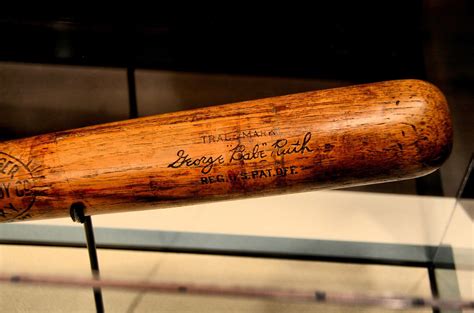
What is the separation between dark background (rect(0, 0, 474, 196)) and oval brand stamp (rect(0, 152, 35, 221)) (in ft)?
1.87

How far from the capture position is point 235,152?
3.71ft

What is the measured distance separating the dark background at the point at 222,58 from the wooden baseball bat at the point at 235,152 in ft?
1.86

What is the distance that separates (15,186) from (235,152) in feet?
2.02

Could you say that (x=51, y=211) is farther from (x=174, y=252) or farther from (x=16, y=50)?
(x=16, y=50)

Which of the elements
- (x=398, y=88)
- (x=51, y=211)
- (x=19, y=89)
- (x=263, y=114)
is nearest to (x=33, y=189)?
(x=51, y=211)

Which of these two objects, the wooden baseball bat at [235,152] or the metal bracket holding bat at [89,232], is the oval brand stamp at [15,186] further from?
the metal bracket holding bat at [89,232]

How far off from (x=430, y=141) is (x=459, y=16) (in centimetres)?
71

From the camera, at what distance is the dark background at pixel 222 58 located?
5.31 ft
